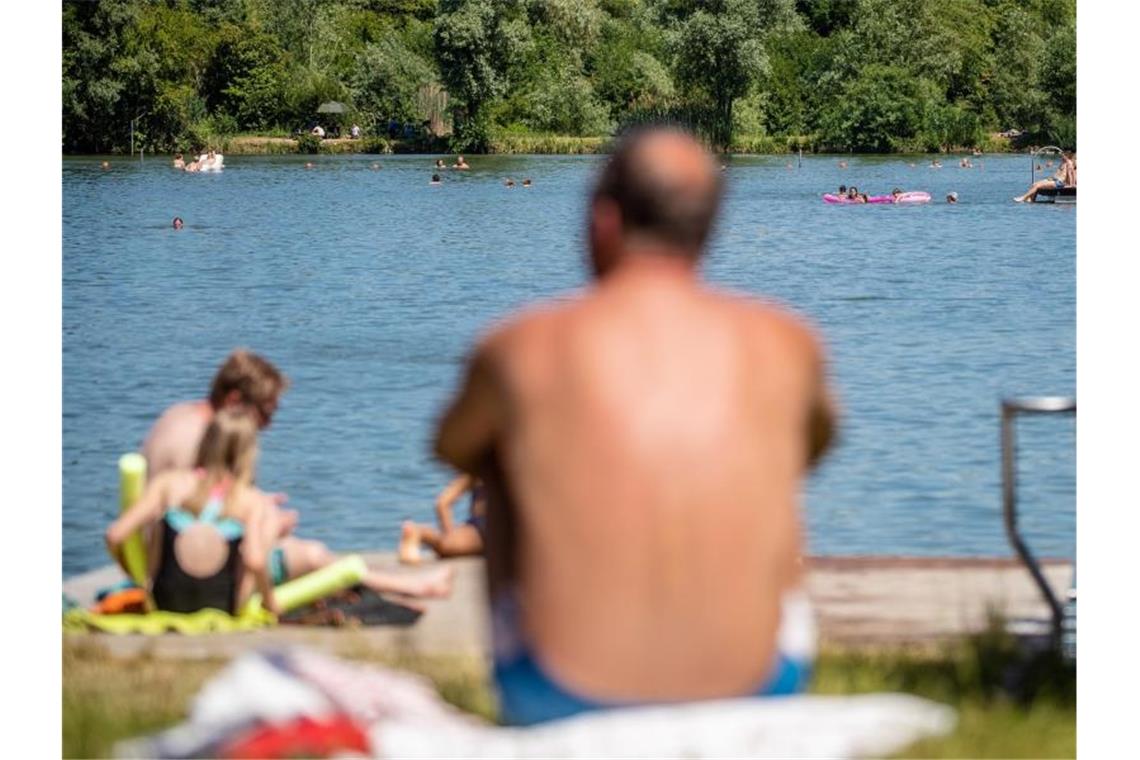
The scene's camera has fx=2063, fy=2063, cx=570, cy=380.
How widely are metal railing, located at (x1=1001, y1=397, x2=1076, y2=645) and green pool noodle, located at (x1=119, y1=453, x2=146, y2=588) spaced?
2325mm

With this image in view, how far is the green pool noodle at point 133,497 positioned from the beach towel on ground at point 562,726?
2.21 m

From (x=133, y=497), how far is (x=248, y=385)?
2.04 ft

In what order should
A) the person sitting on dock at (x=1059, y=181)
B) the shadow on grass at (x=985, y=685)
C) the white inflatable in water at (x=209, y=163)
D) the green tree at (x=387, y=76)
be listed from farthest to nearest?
1. the white inflatable in water at (x=209, y=163)
2. the green tree at (x=387, y=76)
3. the person sitting on dock at (x=1059, y=181)
4. the shadow on grass at (x=985, y=685)

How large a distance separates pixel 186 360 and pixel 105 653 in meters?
11.2

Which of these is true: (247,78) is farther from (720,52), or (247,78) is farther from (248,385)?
(248,385)

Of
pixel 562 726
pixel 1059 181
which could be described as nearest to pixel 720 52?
pixel 1059 181

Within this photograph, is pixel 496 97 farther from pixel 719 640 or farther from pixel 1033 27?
pixel 719 640

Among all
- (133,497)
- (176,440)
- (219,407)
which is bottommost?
(133,497)

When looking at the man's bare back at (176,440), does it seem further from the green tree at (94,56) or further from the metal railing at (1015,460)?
the green tree at (94,56)

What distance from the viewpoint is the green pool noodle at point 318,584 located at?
18.3 feet

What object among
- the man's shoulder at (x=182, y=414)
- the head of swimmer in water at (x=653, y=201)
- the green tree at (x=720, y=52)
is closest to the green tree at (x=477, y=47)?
the green tree at (x=720, y=52)

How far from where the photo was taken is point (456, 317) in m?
19.7
